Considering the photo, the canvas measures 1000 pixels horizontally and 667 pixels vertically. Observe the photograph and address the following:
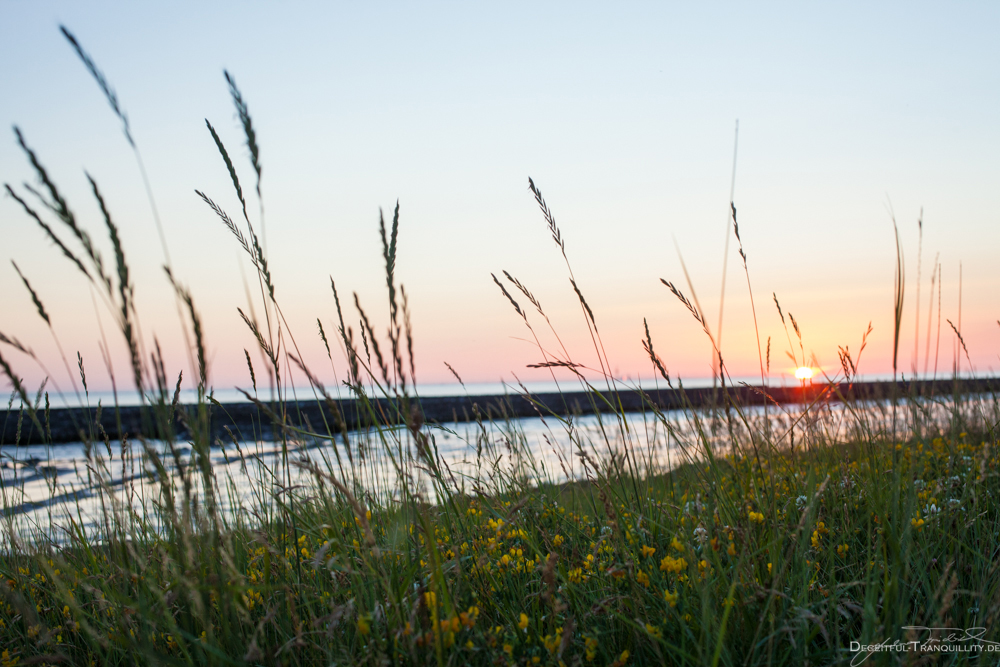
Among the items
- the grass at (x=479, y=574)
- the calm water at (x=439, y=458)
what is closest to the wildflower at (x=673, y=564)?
the grass at (x=479, y=574)

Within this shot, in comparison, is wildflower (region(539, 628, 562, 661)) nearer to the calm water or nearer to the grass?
the grass

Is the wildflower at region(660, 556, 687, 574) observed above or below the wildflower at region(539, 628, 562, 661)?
above

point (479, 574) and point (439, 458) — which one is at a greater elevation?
point (439, 458)

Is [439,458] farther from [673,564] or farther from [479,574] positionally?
[673,564]

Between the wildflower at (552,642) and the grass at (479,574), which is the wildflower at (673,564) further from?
the wildflower at (552,642)

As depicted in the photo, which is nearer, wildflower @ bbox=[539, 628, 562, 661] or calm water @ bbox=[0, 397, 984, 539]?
wildflower @ bbox=[539, 628, 562, 661]

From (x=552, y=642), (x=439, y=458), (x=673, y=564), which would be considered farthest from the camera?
(x=439, y=458)

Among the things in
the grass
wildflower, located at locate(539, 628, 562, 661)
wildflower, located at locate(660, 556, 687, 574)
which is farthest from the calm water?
wildflower, located at locate(539, 628, 562, 661)

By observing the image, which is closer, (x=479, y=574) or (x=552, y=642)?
(x=552, y=642)

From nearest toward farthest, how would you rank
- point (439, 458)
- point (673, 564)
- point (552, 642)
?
point (552, 642) → point (673, 564) → point (439, 458)

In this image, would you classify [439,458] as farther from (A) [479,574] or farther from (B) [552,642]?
(B) [552,642]

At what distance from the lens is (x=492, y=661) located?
3.71 feet

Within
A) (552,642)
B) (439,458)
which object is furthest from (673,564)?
(439,458)

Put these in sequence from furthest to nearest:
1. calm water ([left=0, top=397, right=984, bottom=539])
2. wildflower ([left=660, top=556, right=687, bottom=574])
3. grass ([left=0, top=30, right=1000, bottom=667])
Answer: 1. calm water ([left=0, top=397, right=984, bottom=539])
2. wildflower ([left=660, top=556, right=687, bottom=574])
3. grass ([left=0, top=30, right=1000, bottom=667])
